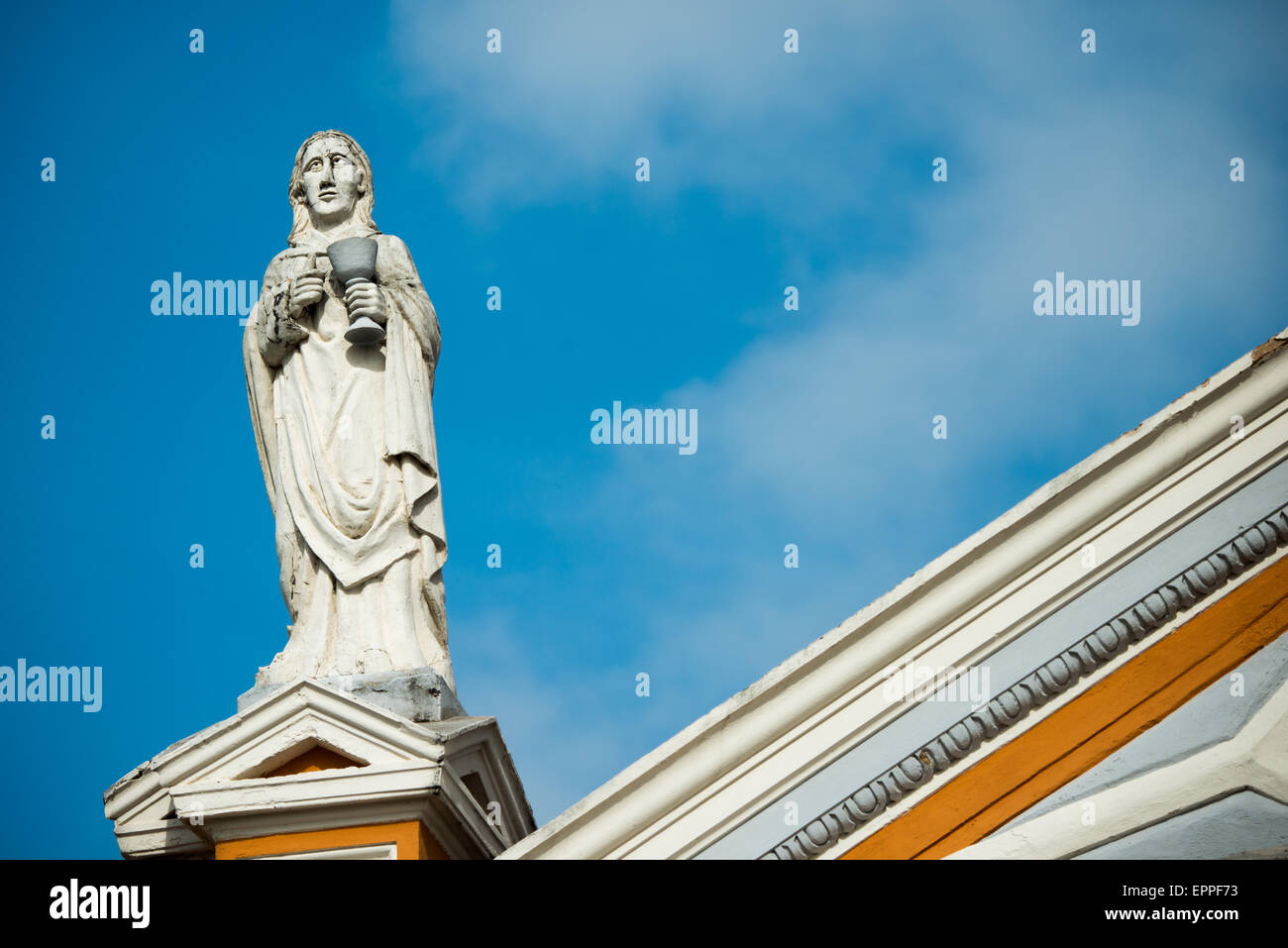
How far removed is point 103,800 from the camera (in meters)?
10.2

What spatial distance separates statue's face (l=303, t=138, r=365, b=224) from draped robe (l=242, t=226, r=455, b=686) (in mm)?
172

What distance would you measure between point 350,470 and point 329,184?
79.3 inches

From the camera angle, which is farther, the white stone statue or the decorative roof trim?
the white stone statue

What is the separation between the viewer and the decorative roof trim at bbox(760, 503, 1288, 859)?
961 centimetres

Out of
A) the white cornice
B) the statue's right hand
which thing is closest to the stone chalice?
the statue's right hand

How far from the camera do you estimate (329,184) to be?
1186 cm

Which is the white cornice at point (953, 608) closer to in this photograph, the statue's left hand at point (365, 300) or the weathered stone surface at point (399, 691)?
the weathered stone surface at point (399, 691)

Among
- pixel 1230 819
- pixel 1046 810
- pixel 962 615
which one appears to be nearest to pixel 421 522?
pixel 962 615

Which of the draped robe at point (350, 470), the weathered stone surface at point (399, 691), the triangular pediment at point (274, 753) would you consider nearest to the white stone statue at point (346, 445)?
the draped robe at point (350, 470)

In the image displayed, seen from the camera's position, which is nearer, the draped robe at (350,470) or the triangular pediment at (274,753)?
the triangular pediment at (274,753)

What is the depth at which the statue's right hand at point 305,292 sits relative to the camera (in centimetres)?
1133

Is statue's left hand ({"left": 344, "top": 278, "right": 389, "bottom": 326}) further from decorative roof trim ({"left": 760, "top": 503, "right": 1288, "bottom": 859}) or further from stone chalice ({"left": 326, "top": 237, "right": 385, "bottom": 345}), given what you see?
decorative roof trim ({"left": 760, "top": 503, "right": 1288, "bottom": 859})

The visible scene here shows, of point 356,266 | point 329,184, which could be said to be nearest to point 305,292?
point 356,266
